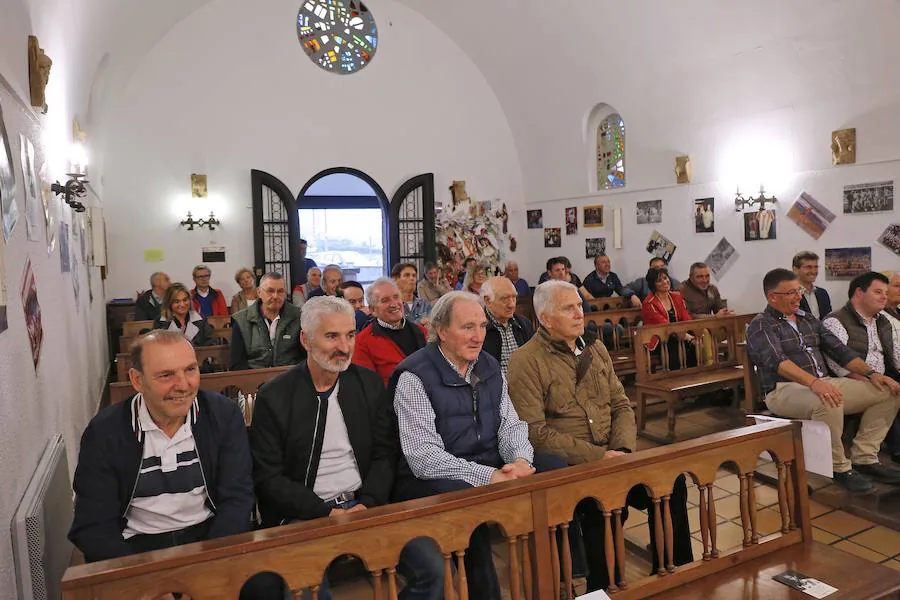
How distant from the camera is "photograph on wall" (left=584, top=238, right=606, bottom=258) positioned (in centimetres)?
1056

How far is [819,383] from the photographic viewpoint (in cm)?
386

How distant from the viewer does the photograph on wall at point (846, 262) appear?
7.23m

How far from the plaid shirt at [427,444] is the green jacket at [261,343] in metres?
2.07

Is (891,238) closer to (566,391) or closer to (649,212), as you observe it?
(649,212)

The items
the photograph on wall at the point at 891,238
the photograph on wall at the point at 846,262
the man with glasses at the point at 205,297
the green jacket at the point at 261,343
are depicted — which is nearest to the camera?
the green jacket at the point at 261,343

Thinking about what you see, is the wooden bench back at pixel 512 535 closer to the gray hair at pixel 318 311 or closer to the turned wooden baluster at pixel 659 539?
the turned wooden baluster at pixel 659 539

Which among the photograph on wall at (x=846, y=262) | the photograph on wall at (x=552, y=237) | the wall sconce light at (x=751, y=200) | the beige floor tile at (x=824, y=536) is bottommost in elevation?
the beige floor tile at (x=824, y=536)

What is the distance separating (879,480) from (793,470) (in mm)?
2046

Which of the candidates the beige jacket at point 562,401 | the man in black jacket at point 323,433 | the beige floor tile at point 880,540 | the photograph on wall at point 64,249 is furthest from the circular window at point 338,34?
the beige floor tile at point 880,540

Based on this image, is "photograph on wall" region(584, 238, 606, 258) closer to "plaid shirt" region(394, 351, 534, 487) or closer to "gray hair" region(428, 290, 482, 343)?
"gray hair" region(428, 290, 482, 343)

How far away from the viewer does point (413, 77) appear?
36.0 ft

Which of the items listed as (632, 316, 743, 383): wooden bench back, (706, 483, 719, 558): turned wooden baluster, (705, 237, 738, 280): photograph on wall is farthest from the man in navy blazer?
(706, 483, 719, 558): turned wooden baluster

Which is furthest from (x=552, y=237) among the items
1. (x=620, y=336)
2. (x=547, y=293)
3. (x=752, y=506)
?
(x=752, y=506)

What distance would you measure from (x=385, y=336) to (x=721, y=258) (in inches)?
254
